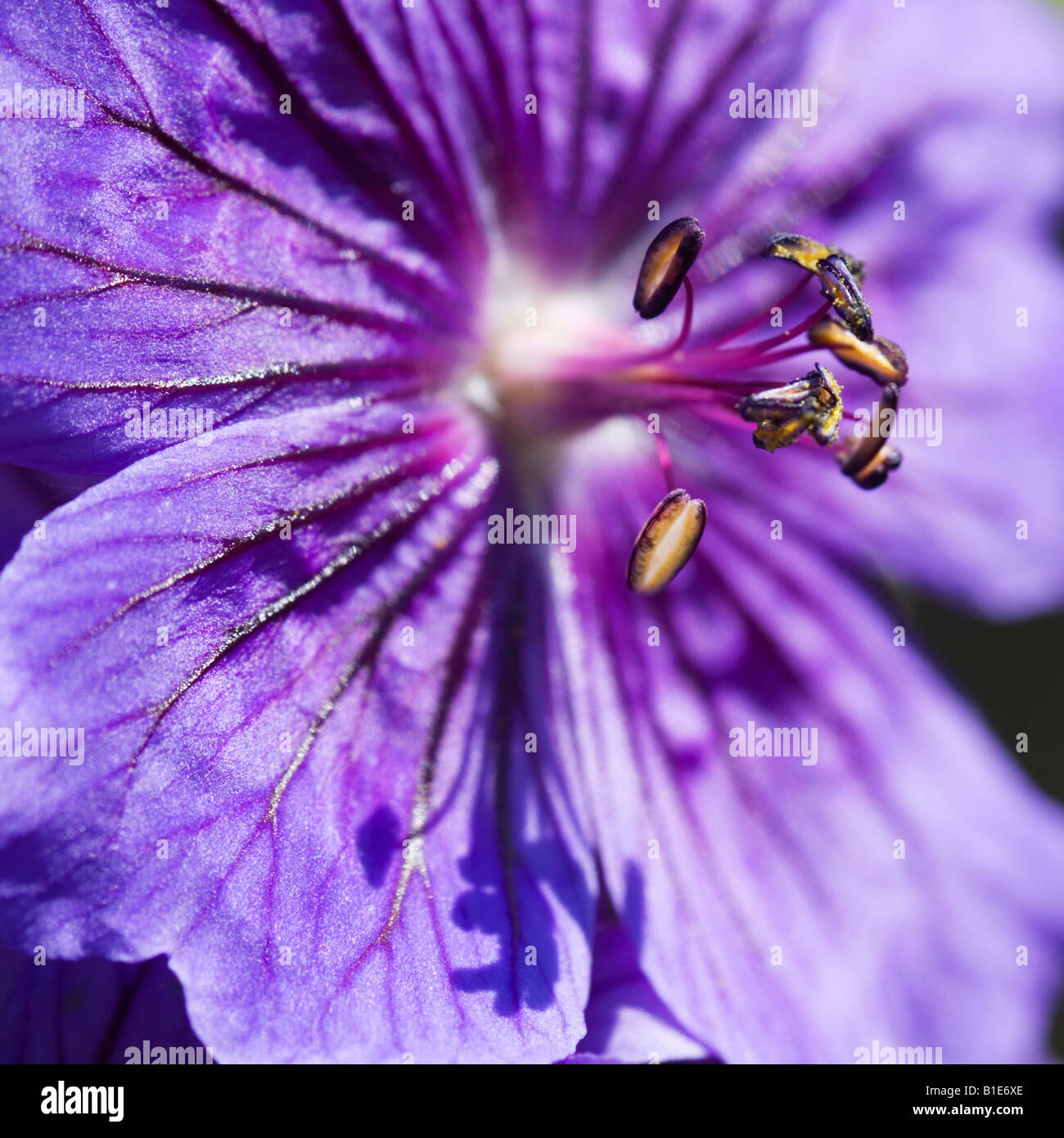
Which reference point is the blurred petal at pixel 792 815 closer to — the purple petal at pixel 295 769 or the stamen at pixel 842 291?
the purple petal at pixel 295 769

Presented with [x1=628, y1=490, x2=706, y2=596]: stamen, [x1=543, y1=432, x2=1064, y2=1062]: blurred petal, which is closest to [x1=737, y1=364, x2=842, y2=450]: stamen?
[x1=628, y1=490, x2=706, y2=596]: stamen

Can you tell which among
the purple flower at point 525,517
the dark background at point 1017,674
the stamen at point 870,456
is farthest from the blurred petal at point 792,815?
the dark background at point 1017,674

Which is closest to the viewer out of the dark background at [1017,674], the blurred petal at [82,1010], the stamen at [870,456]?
the blurred petal at [82,1010]

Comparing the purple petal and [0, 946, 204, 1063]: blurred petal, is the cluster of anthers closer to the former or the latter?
the purple petal

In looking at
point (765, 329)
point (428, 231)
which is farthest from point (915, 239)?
point (428, 231)

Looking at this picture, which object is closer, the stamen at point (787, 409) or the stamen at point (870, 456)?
the stamen at point (787, 409)
